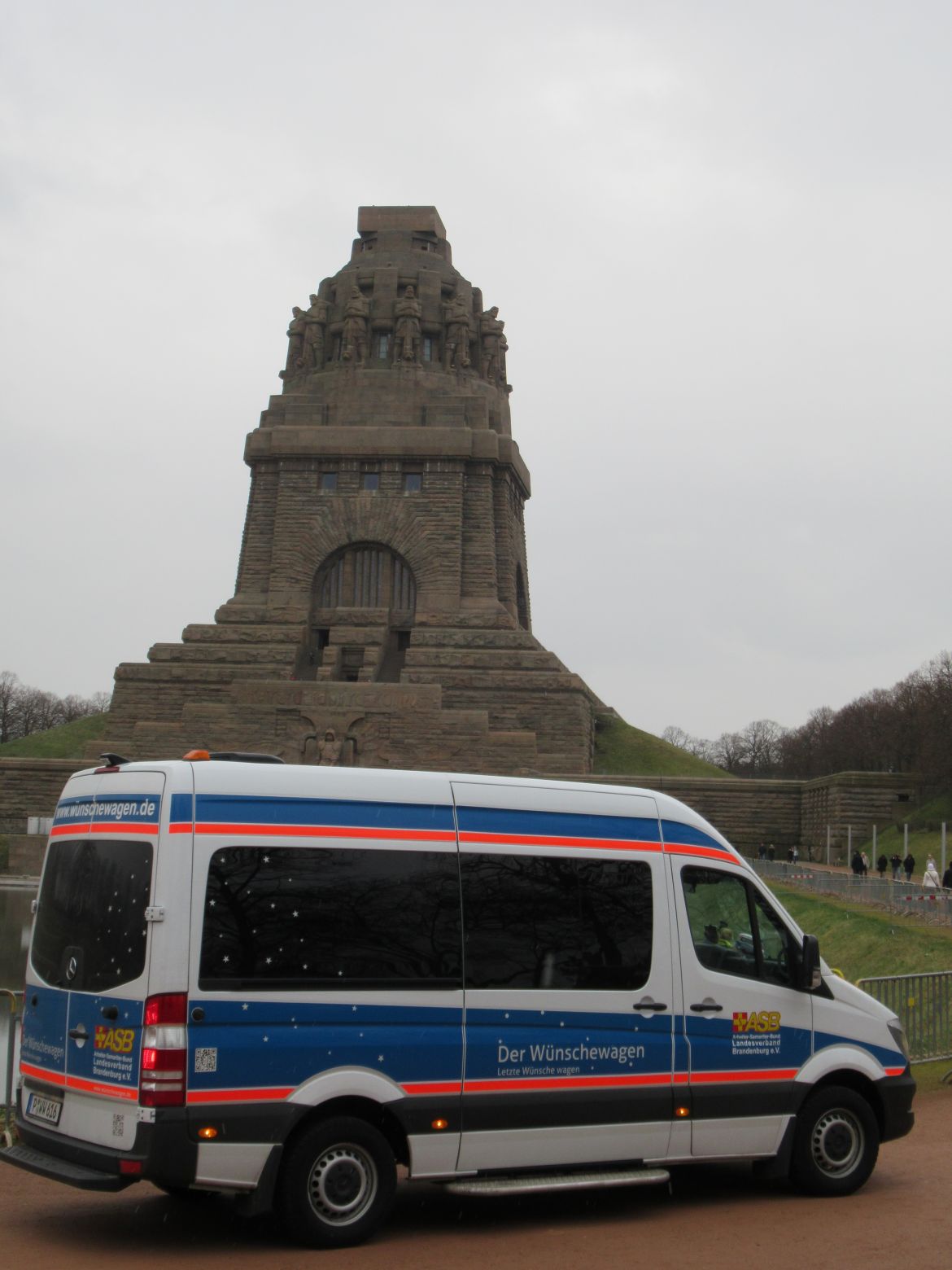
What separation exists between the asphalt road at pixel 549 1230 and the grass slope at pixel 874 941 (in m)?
8.52

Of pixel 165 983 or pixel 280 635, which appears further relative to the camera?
pixel 280 635

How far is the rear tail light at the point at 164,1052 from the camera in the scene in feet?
23.1

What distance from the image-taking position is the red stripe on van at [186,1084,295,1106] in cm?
708

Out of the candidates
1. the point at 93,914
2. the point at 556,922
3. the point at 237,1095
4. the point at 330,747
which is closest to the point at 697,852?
the point at 556,922

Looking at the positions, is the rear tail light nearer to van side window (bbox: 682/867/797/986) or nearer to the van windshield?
the van windshield

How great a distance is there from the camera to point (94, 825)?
782 cm

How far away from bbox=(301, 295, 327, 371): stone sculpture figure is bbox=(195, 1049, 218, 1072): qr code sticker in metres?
51.7

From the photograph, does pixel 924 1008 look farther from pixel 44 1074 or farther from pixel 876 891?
pixel 876 891

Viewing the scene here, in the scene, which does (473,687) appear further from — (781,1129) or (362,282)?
(781,1129)

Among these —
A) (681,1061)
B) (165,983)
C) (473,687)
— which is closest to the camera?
(165,983)

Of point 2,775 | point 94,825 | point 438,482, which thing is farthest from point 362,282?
point 94,825

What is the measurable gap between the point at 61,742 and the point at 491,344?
2198cm

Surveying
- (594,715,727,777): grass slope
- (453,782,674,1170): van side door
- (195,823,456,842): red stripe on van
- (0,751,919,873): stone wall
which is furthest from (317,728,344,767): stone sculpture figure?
(195,823,456,842): red stripe on van

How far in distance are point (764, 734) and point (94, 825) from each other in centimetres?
11070
